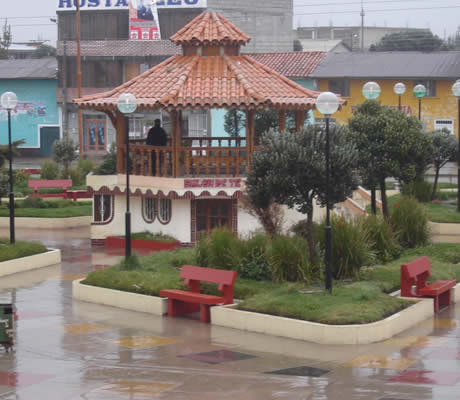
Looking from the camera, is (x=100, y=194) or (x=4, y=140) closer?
(x=100, y=194)

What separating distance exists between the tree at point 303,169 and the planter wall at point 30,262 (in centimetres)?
625

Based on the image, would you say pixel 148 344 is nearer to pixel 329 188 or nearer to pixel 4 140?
pixel 329 188

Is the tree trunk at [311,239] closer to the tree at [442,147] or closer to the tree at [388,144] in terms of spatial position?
the tree at [388,144]

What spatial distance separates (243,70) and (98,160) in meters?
33.0

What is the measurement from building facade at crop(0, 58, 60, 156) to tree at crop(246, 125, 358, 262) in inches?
1792

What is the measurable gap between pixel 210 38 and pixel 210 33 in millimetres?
310

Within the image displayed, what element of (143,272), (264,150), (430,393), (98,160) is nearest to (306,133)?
(264,150)

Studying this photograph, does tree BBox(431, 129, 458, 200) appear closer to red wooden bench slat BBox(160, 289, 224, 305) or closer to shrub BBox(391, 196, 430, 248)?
shrub BBox(391, 196, 430, 248)

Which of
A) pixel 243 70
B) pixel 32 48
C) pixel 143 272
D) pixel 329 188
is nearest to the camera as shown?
pixel 329 188

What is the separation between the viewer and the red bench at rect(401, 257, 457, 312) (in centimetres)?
1565

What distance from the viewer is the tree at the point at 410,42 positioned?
91812mm

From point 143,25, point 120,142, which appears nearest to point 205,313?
point 120,142

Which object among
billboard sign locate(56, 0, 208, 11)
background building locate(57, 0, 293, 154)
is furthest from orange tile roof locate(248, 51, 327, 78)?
billboard sign locate(56, 0, 208, 11)

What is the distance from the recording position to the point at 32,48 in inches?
3565
